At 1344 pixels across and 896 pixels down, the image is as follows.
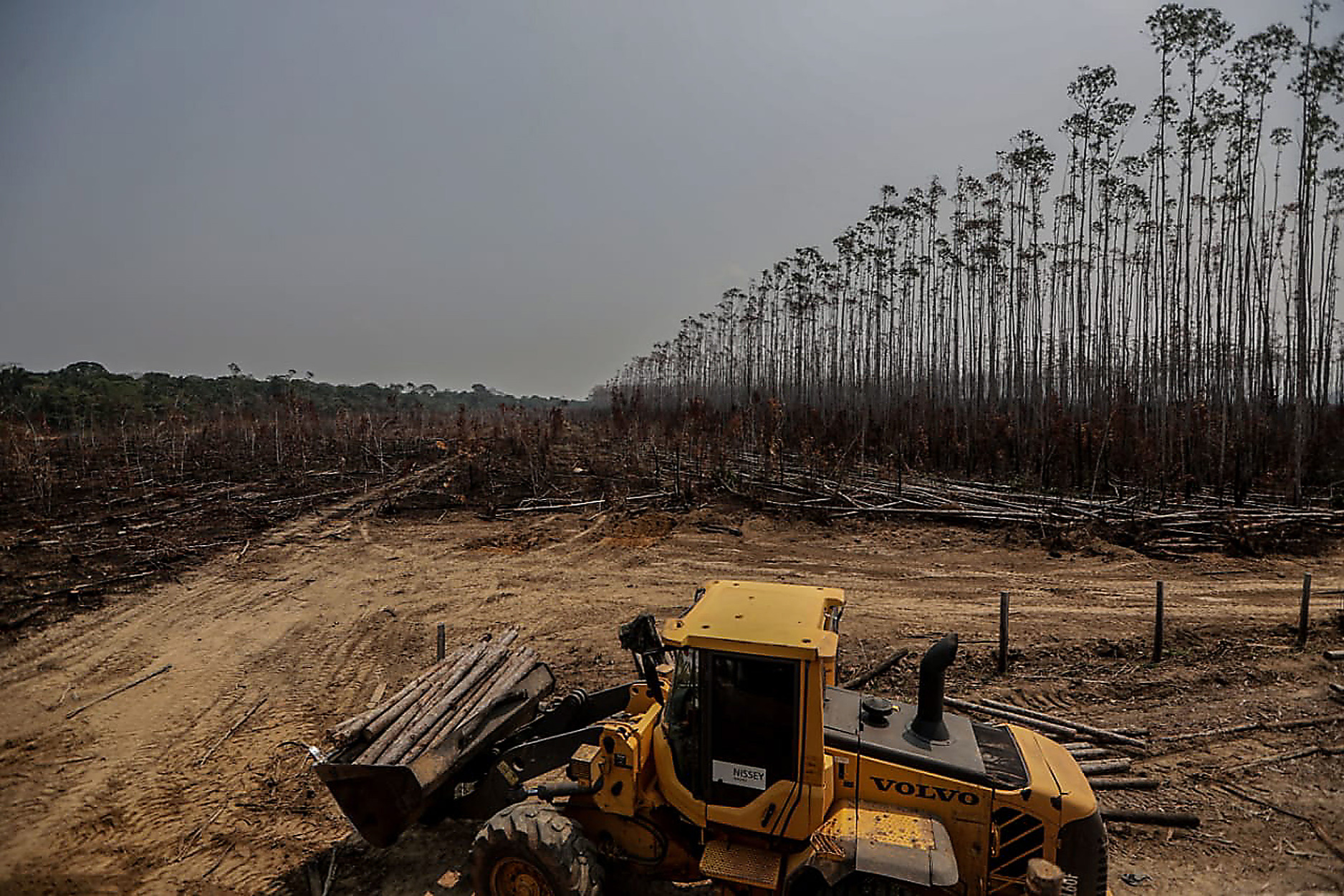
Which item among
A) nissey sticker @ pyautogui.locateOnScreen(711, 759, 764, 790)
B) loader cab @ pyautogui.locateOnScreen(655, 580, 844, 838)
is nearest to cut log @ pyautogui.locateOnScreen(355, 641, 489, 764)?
loader cab @ pyautogui.locateOnScreen(655, 580, 844, 838)

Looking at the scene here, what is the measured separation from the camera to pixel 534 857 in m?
3.83

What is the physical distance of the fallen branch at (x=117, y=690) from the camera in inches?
273

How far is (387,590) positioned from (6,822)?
26.2 ft

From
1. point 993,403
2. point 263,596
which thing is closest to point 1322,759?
point 263,596

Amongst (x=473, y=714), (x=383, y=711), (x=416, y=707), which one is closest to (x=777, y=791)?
(x=473, y=714)

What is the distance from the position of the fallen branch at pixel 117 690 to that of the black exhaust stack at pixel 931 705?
8147mm

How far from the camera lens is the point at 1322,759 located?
601 centimetres

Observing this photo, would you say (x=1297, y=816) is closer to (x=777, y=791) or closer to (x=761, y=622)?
(x=777, y=791)

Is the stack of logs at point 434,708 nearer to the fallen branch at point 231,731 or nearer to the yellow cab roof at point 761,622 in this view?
the fallen branch at point 231,731

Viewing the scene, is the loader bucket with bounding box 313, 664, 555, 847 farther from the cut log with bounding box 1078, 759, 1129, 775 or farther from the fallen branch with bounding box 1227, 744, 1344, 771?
the fallen branch with bounding box 1227, 744, 1344, 771

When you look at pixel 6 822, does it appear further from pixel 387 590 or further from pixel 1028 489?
pixel 1028 489

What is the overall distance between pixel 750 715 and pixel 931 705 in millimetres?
1057

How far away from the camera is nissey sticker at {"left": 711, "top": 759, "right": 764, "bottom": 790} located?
355 cm

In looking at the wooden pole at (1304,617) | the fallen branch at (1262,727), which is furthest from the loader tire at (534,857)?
the wooden pole at (1304,617)
